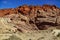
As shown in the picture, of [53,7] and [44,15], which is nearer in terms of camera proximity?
[44,15]

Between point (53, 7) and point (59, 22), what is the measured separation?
15.7 metres

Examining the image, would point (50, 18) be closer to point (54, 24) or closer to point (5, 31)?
point (54, 24)

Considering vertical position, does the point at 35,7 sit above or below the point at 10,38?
above

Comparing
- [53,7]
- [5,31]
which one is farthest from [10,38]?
[53,7]

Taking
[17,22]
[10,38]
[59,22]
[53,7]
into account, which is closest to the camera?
[10,38]

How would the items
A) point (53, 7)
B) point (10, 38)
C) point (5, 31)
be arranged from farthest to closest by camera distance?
1. point (53, 7)
2. point (5, 31)
3. point (10, 38)

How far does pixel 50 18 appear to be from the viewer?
138ft

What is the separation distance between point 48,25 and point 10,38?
17504mm

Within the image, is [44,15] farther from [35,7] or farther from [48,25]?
[35,7]

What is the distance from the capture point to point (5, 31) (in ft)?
89.5

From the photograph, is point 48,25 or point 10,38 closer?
point 10,38

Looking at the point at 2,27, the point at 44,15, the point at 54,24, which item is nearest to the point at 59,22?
the point at 54,24

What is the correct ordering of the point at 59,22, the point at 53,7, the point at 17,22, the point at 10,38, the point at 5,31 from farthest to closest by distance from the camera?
the point at 53,7 → the point at 59,22 → the point at 17,22 → the point at 5,31 → the point at 10,38

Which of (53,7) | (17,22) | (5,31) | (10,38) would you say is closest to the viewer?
(10,38)
